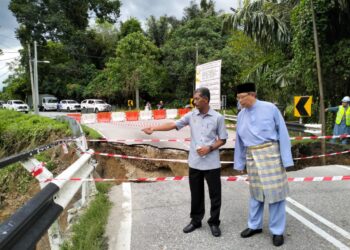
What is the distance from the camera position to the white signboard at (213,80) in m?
11.4

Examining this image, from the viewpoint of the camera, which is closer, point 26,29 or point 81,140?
point 81,140

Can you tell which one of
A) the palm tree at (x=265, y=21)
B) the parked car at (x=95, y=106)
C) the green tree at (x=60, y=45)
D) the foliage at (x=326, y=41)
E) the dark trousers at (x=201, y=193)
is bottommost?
the dark trousers at (x=201, y=193)

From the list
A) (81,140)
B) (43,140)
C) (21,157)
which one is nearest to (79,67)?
(43,140)

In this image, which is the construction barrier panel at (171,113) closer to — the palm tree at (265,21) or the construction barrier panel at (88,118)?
the construction barrier panel at (88,118)

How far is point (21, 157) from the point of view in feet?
12.5

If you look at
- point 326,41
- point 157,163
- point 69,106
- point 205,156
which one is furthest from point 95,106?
point 205,156

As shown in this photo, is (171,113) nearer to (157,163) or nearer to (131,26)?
(157,163)

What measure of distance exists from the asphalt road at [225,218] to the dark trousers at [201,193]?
0.19 meters

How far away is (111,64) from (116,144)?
3041 centimetres

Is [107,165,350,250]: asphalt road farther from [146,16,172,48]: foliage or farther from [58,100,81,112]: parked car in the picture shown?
[146,16,172,48]: foliage

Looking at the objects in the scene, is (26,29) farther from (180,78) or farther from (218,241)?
(218,241)

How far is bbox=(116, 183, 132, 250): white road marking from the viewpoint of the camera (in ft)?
13.1

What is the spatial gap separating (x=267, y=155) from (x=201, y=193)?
99 cm

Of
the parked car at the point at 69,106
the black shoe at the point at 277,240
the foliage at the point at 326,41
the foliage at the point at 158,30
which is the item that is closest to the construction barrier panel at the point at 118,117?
the foliage at the point at 326,41
